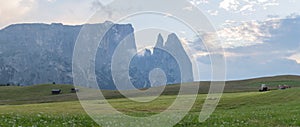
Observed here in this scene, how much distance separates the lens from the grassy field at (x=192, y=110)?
92.2 feet

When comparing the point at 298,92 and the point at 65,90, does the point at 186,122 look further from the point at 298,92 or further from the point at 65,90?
the point at 65,90

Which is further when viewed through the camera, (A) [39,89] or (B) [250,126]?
(A) [39,89]

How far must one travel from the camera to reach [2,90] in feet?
536

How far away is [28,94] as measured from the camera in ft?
490

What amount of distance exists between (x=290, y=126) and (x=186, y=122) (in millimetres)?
7376

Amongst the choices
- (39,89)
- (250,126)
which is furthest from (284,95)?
(39,89)

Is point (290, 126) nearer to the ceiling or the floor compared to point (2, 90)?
nearer to the floor

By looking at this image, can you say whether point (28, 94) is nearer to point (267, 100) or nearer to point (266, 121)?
point (267, 100)

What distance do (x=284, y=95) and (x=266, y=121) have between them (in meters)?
42.4

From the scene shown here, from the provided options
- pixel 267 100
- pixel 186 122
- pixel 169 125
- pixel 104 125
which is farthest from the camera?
pixel 267 100

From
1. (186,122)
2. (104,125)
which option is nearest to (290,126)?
(186,122)

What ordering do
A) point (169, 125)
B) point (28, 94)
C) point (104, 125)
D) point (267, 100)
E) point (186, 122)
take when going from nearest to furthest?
1. point (104, 125)
2. point (169, 125)
3. point (186, 122)
4. point (267, 100)
5. point (28, 94)

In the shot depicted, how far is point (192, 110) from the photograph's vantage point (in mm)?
57000

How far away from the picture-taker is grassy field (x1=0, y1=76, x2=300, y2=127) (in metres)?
28.1
